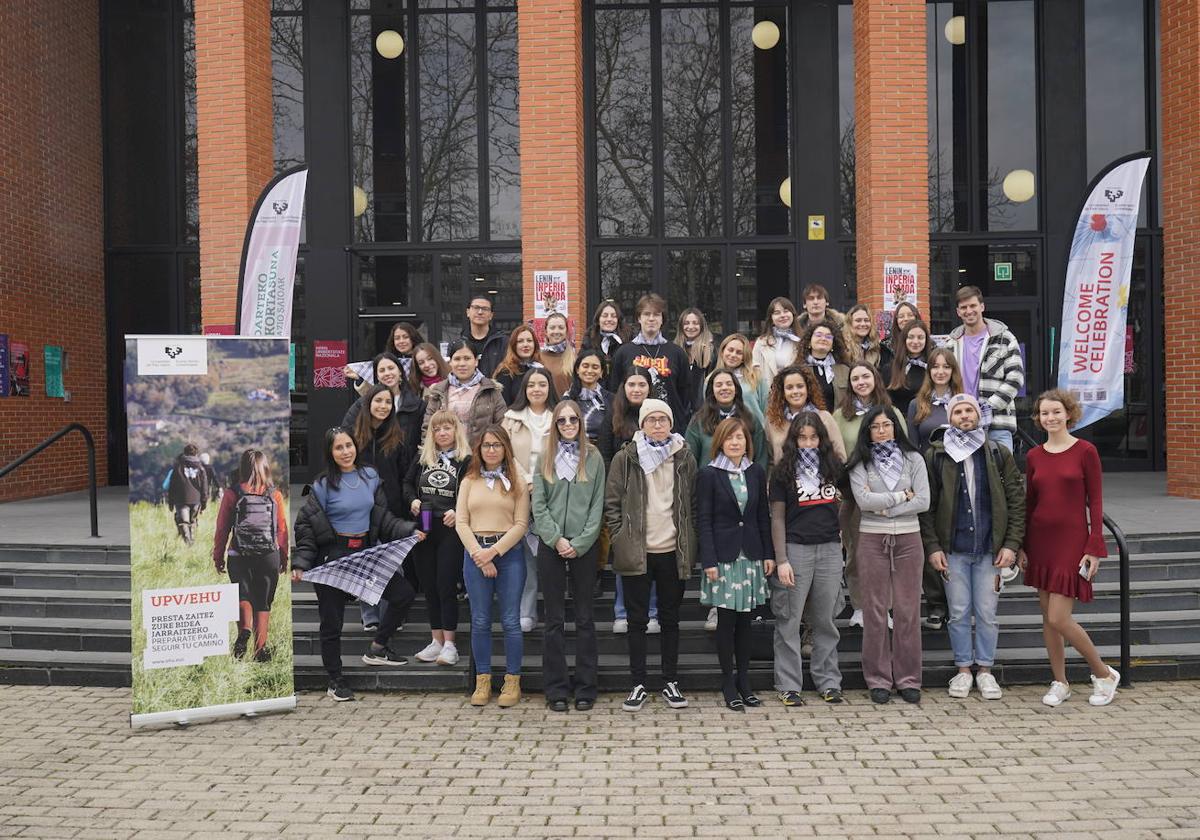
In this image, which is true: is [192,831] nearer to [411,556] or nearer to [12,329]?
[411,556]

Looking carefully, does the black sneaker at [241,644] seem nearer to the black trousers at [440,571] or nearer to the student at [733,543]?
the black trousers at [440,571]

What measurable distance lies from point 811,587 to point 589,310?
7.73m

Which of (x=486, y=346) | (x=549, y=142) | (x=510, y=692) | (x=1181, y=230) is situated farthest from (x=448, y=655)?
(x=1181, y=230)

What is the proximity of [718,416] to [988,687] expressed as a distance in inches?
101

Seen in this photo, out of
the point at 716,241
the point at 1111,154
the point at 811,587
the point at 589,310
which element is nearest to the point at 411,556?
the point at 811,587

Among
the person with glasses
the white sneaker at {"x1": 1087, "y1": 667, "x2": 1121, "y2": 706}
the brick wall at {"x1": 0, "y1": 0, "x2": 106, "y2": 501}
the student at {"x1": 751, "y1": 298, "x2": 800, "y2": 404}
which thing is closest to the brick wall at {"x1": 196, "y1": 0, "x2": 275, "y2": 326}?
the brick wall at {"x1": 0, "y1": 0, "x2": 106, "y2": 501}

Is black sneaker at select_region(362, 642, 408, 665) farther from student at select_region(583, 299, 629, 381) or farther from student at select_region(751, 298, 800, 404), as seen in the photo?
student at select_region(751, 298, 800, 404)

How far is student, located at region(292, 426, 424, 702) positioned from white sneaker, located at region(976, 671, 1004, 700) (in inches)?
157

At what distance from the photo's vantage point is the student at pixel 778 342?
26.1ft

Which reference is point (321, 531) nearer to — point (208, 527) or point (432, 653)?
point (208, 527)

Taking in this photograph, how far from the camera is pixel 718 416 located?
710 cm

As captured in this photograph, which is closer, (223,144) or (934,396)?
(934,396)

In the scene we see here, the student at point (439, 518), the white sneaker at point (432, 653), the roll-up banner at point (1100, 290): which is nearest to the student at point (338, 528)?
the student at point (439, 518)

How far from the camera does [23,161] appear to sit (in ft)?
43.0
